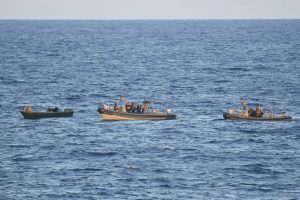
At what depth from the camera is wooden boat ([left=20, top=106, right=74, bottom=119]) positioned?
10081 cm

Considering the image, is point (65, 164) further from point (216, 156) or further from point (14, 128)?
point (14, 128)

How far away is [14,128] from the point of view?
311ft

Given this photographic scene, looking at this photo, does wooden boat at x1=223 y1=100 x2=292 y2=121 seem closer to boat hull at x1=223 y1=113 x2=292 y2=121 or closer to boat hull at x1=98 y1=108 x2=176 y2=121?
boat hull at x1=223 y1=113 x2=292 y2=121

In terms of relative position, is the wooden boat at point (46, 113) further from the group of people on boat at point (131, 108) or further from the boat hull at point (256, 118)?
the boat hull at point (256, 118)

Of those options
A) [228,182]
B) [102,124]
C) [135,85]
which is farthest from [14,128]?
[135,85]

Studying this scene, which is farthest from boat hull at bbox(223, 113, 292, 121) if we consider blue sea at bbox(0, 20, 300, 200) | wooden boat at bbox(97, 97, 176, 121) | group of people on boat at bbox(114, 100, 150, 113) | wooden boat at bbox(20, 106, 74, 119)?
wooden boat at bbox(20, 106, 74, 119)

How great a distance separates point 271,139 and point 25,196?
33298 millimetres

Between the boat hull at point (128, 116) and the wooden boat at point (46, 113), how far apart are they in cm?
510

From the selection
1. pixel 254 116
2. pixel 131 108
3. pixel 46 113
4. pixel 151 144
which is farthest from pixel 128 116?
pixel 151 144

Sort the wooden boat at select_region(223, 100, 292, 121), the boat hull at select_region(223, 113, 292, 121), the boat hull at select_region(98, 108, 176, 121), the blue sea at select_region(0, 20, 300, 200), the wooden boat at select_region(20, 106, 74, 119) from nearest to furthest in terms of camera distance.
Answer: the blue sea at select_region(0, 20, 300, 200), the boat hull at select_region(223, 113, 292, 121), the wooden boat at select_region(223, 100, 292, 121), the boat hull at select_region(98, 108, 176, 121), the wooden boat at select_region(20, 106, 74, 119)

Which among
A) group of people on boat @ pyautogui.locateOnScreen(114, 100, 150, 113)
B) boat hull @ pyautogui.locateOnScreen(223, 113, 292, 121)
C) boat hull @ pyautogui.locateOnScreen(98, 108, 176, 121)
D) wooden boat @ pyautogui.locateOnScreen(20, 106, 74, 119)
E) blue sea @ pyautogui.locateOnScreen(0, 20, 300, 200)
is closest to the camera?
blue sea @ pyautogui.locateOnScreen(0, 20, 300, 200)

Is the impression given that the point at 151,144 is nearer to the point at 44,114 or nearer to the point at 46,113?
the point at 46,113

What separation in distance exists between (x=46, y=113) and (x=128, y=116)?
10.4 metres

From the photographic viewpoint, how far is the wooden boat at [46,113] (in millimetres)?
100812
